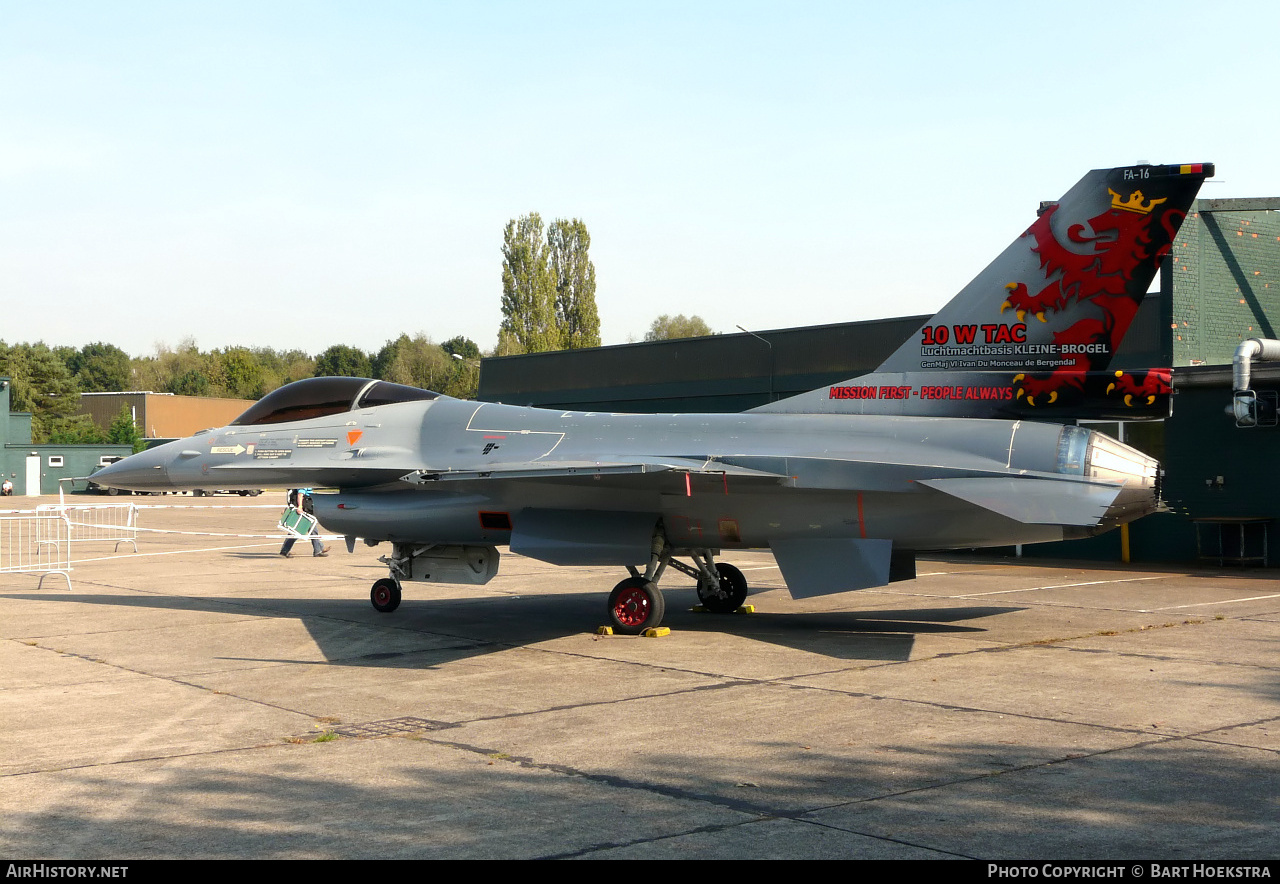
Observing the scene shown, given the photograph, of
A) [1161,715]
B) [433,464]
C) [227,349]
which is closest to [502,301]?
[227,349]

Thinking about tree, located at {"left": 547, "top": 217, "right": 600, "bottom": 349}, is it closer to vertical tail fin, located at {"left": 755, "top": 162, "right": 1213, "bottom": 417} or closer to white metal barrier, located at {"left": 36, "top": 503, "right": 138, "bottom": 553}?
white metal barrier, located at {"left": 36, "top": 503, "right": 138, "bottom": 553}

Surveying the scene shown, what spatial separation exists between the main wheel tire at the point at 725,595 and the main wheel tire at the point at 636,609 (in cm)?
180

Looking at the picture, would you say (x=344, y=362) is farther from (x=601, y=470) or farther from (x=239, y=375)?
(x=601, y=470)

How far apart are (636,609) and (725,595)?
2128 millimetres

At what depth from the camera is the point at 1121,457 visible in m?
10.7

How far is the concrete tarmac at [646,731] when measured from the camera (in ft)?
17.8

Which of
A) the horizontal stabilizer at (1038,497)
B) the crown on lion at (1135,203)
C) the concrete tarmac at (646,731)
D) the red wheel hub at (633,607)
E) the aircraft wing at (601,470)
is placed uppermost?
the crown on lion at (1135,203)

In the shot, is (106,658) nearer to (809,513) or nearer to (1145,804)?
(809,513)

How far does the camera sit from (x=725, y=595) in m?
14.1

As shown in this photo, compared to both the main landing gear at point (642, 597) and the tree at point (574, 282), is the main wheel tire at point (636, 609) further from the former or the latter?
the tree at point (574, 282)

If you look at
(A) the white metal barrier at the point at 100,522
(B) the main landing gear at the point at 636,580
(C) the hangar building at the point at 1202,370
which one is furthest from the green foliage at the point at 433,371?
(B) the main landing gear at the point at 636,580

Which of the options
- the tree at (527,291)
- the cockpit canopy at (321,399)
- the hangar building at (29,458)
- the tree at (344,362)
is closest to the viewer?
the cockpit canopy at (321,399)

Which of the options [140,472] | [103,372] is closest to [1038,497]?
[140,472]

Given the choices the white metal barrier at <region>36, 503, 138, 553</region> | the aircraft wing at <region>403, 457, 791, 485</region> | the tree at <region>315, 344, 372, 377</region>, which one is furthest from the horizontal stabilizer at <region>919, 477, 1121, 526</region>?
the tree at <region>315, 344, 372, 377</region>
